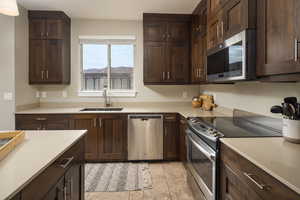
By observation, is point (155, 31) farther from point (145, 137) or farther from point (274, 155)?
point (274, 155)

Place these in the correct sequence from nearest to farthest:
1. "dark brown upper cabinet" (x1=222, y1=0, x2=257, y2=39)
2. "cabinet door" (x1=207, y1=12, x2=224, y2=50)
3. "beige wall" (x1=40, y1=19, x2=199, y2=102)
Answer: "dark brown upper cabinet" (x1=222, y1=0, x2=257, y2=39) → "cabinet door" (x1=207, y1=12, x2=224, y2=50) → "beige wall" (x1=40, y1=19, x2=199, y2=102)

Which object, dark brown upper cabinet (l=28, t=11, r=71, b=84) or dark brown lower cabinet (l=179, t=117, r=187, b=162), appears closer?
dark brown lower cabinet (l=179, t=117, r=187, b=162)

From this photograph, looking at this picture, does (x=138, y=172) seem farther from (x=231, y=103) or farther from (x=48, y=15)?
(x=48, y=15)

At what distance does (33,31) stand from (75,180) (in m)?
2.99

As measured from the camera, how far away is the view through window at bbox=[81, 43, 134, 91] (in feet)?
13.4

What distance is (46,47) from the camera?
3.59 meters

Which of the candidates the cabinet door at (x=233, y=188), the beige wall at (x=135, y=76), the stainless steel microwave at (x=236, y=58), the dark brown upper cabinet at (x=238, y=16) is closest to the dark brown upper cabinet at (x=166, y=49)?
the beige wall at (x=135, y=76)

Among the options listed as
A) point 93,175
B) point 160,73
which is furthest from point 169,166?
point 160,73

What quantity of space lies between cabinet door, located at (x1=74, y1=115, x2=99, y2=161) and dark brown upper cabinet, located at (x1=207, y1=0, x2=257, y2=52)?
6.88 ft

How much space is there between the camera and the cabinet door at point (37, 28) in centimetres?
355

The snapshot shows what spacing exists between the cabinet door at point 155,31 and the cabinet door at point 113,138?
1476 mm

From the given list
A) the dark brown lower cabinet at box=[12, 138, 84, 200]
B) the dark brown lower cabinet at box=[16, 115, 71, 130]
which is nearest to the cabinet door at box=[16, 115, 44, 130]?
the dark brown lower cabinet at box=[16, 115, 71, 130]

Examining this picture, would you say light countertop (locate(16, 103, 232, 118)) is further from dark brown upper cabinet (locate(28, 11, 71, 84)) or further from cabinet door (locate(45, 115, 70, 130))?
dark brown upper cabinet (locate(28, 11, 71, 84))

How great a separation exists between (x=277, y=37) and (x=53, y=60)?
338cm
